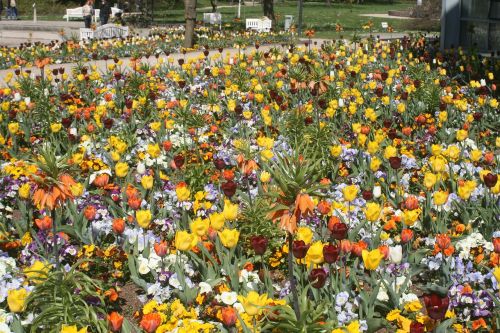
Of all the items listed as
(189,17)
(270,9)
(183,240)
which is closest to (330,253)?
(183,240)

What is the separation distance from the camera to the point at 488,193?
4438mm

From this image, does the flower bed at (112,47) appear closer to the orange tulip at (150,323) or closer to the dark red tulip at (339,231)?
the dark red tulip at (339,231)

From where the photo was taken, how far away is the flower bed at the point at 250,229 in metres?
2.92

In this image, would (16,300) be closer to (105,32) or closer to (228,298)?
(228,298)

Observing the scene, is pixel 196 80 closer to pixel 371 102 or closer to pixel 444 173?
pixel 371 102

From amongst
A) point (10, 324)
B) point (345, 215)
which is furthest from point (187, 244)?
point (345, 215)

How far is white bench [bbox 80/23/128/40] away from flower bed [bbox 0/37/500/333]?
Result: 12.0 metres

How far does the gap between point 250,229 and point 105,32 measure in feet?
52.4

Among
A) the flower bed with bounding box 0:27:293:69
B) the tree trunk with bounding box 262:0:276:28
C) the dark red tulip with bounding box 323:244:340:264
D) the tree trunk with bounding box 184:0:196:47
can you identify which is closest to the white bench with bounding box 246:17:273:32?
the flower bed with bounding box 0:27:293:69

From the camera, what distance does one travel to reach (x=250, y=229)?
4.14 m

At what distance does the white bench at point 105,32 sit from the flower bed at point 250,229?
1197 centimetres

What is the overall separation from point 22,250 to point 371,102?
4737 mm

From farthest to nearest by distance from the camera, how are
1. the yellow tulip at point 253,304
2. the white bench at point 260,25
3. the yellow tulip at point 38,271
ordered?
the white bench at point 260,25
the yellow tulip at point 38,271
the yellow tulip at point 253,304

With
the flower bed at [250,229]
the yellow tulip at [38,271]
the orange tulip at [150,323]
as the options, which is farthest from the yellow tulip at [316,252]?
the yellow tulip at [38,271]
